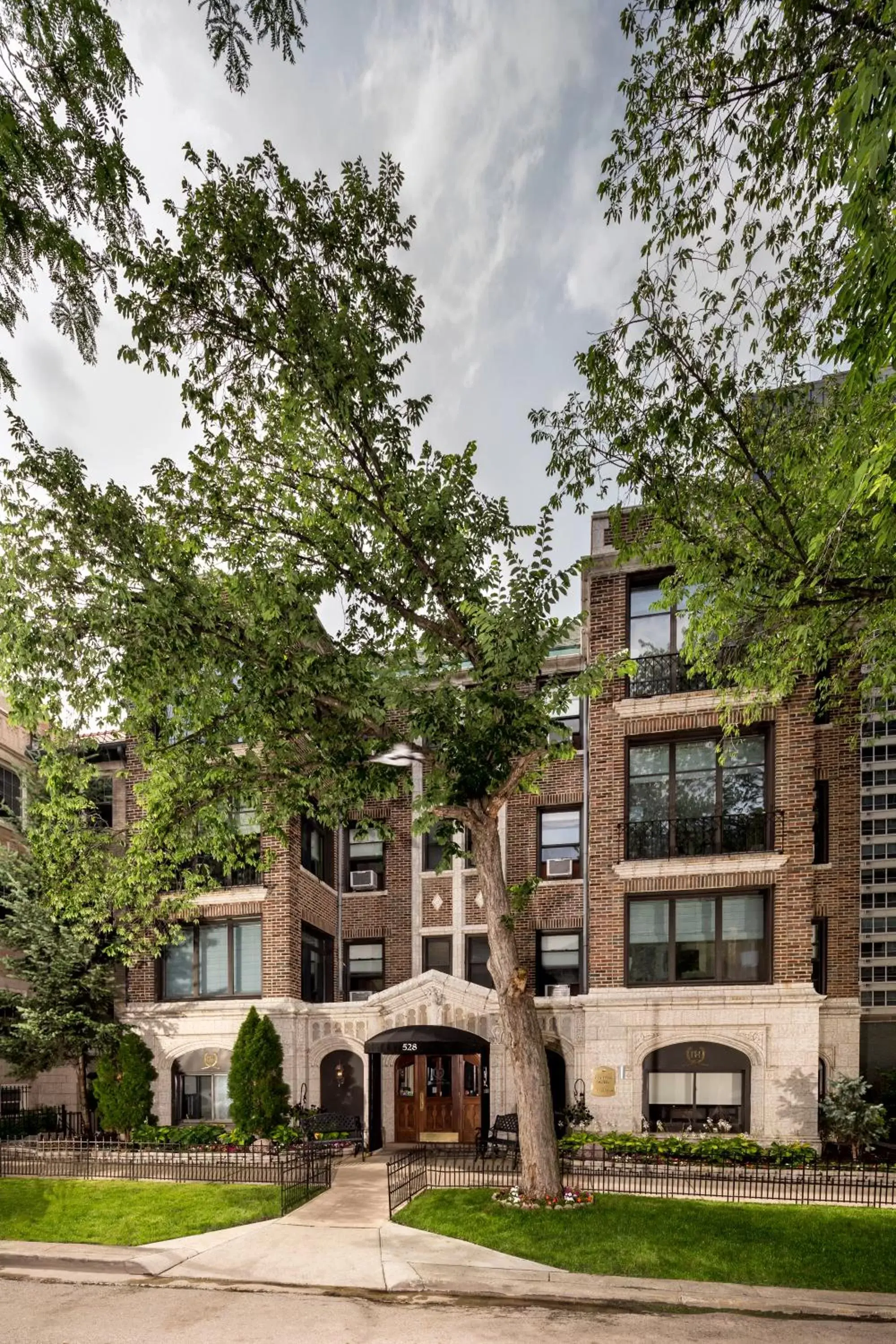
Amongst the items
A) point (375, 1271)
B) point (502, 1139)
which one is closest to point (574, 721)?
point (502, 1139)

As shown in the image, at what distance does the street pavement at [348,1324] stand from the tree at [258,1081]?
9.13 meters

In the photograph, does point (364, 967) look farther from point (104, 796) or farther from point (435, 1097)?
point (104, 796)

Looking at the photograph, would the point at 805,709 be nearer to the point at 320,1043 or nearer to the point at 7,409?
the point at 320,1043

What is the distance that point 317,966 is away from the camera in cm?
2483

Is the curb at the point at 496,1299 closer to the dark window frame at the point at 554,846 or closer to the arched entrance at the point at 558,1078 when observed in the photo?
the arched entrance at the point at 558,1078

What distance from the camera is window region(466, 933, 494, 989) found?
952 inches

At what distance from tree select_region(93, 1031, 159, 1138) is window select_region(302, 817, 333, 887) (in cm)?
604

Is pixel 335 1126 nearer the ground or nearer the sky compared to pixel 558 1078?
nearer the ground

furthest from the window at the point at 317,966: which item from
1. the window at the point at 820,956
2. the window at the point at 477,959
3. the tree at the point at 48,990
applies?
the window at the point at 820,956

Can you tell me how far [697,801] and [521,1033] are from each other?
744cm

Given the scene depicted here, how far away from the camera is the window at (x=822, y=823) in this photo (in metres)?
22.7

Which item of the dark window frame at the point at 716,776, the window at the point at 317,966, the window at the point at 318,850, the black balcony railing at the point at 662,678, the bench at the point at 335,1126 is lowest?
the bench at the point at 335,1126

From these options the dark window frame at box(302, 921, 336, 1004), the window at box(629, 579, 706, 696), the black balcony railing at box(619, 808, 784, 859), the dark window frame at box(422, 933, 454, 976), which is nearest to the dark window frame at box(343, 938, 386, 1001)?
the dark window frame at box(302, 921, 336, 1004)

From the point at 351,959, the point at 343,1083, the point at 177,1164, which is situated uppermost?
the point at 351,959
